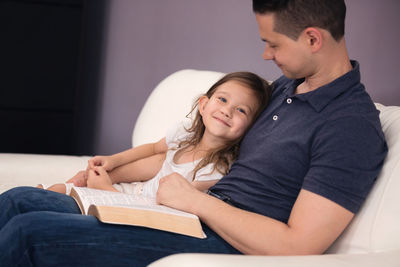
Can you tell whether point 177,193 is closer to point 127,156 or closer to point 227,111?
point 227,111

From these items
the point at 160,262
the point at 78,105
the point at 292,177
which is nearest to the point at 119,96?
the point at 78,105

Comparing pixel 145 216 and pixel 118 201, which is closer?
pixel 145 216

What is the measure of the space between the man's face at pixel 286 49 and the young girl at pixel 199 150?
0.87ft

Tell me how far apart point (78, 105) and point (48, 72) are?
9.7 inches

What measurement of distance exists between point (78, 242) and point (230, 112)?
63cm

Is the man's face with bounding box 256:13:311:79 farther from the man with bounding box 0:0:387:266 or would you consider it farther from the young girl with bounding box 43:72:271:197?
the young girl with bounding box 43:72:271:197

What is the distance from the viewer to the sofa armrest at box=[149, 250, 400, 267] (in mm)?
915

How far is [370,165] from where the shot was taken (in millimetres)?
1150

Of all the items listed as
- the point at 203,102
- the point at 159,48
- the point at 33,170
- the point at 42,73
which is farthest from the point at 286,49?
the point at 42,73

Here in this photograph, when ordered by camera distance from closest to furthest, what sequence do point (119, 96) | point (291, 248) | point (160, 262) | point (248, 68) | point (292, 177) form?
point (160, 262), point (291, 248), point (292, 177), point (248, 68), point (119, 96)

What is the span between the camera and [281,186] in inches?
50.4

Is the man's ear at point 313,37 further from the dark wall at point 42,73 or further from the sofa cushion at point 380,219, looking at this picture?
the dark wall at point 42,73

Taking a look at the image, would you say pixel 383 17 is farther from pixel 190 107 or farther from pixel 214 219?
pixel 214 219

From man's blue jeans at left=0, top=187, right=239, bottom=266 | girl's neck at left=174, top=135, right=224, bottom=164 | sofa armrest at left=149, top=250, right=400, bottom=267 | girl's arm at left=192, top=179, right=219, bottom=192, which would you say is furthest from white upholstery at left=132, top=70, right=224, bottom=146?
sofa armrest at left=149, top=250, right=400, bottom=267
